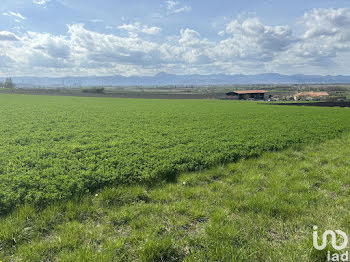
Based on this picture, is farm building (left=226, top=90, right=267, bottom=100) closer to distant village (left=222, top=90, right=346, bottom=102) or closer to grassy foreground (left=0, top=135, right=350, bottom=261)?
distant village (left=222, top=90, right=346, bottom=102)

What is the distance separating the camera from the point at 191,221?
18.4 feet

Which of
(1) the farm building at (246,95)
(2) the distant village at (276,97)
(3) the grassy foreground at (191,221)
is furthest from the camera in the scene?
(1) the farm building at (246,95)

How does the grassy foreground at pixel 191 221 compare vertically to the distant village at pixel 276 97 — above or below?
below

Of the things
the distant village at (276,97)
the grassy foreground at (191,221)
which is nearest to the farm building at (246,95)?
the distant village at (276,97)

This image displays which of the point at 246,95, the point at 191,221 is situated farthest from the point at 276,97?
the point at 191,221

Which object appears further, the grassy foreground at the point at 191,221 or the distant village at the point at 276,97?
the distant village at the point at 276,97

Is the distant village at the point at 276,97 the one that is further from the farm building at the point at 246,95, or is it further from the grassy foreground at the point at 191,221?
the grassy foreground at the point at 191,221

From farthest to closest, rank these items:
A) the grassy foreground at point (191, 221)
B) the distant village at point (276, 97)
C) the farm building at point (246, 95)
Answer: the farm building at point (246, 95)
the distant village at point (276, 97)
the grassy foreground at point (191, 221)

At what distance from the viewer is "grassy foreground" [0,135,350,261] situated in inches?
171

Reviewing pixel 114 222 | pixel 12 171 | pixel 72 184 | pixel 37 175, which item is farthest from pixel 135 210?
pixel 12 171

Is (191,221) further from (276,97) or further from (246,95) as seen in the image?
(276,97)

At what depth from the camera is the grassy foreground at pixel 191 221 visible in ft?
14.3

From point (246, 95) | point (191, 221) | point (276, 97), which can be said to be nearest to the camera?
point (191, 221)

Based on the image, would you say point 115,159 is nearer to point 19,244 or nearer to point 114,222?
point 114,222
